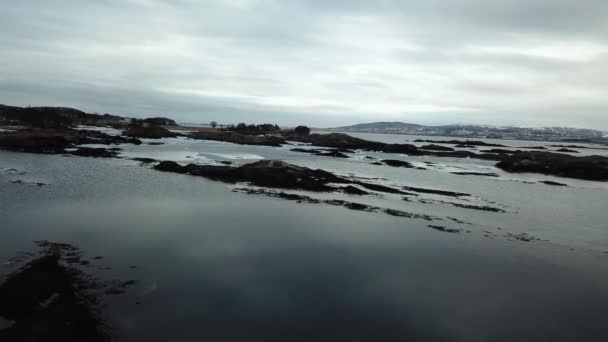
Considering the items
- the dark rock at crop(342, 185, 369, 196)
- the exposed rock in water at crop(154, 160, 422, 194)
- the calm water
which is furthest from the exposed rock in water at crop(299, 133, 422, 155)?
the calm water

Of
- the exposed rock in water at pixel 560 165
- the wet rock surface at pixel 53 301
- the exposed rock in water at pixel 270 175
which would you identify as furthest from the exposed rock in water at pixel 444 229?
the exposed rock in water at pixel 560 165

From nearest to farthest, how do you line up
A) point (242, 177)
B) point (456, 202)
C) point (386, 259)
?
point (386, 259) → point (456, 202) → point (242, 177)

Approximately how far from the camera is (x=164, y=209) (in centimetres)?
1812

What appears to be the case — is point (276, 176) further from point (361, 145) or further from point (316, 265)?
point (361, 145)

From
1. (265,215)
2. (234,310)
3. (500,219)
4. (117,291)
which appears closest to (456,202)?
(500,219)

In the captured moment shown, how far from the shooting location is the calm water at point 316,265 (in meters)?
8.49

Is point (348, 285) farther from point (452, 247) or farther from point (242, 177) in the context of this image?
point (242, 177)

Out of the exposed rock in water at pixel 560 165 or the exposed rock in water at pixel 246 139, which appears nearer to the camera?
the exposed rock in water at pixel 560 165

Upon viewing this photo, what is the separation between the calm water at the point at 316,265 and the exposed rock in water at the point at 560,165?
24.7 m

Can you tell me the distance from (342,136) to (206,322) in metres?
75.9

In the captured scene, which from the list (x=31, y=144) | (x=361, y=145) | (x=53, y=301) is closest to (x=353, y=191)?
(x=53, y=301)

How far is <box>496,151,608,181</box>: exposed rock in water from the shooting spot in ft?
140

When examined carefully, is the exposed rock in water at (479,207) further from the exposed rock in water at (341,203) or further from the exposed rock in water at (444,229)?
the exposed rock in water at (444,229)

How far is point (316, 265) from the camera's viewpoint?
11.9 meters
